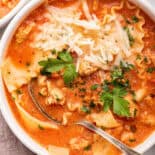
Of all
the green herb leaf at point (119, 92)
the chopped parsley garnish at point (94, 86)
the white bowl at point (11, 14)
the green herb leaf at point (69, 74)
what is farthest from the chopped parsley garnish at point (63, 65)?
the white bowl at point (11, 14)

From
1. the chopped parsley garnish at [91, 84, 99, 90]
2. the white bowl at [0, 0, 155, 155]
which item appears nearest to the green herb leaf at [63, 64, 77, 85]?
the chopped parsley garnish at [91, 84, 99, 90]

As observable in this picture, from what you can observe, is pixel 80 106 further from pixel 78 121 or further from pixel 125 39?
pixel 125 39

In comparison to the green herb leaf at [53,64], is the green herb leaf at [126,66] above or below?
below

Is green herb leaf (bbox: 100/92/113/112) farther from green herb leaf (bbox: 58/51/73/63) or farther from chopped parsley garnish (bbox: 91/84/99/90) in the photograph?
green herb leaf (bbox: 58/51/73/63)

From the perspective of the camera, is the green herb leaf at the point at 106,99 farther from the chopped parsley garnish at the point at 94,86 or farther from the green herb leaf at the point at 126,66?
the green herb leaf at the point at 126,66

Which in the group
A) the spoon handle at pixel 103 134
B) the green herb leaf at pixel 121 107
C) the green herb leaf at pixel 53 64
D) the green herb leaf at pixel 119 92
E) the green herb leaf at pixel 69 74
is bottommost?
the spoon handle at pixel 103 134

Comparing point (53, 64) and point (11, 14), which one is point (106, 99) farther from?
point (11, 14)

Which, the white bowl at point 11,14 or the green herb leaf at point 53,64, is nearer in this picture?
the green herb leaf at point 53,64

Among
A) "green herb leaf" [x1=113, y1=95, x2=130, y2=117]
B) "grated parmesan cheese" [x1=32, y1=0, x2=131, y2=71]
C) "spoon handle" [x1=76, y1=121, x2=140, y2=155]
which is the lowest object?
"spoon handle" [x1=76, y1=121, x2=140, y2=155]

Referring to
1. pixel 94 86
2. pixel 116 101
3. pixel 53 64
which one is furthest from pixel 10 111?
pixel 116 101
